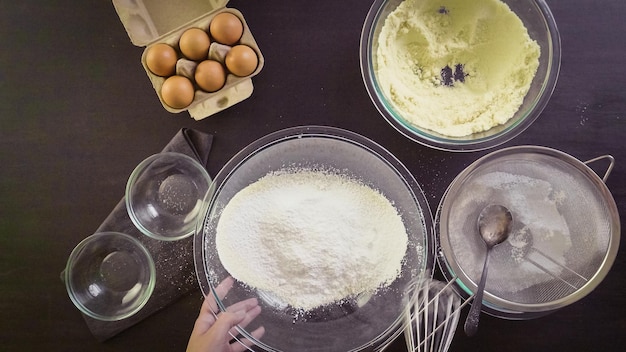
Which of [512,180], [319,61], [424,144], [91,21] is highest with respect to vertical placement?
[91,21]

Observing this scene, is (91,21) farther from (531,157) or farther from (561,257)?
(561,257)

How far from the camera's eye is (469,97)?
128cm

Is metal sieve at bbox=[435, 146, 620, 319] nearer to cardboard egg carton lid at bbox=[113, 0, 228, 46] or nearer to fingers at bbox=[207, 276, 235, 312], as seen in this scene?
fingers at bbox=[207, 276, 235, 312]

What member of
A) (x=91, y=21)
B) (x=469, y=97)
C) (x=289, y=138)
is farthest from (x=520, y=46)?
(x=91, y=21)

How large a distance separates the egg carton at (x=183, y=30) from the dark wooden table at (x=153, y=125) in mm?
63

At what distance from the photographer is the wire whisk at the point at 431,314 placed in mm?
1244

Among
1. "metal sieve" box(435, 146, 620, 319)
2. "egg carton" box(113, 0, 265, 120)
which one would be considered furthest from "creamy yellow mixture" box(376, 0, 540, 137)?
"egg carton" box(113, 0, 265, 120)

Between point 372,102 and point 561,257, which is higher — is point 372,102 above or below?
above

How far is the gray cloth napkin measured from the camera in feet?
4.31

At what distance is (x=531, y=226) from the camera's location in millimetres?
1261

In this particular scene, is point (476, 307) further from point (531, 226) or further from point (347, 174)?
point (347, 174)

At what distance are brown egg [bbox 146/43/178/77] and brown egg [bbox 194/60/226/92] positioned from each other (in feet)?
0.22

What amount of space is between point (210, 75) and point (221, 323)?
599 mm

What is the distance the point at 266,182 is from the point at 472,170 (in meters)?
0.50
